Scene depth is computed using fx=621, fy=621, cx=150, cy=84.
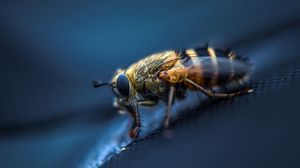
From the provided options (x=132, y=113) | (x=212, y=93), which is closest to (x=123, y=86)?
(x=132, y=113)

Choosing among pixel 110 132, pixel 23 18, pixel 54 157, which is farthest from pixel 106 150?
pixel 23 18

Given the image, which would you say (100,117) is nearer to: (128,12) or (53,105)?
(53,105)

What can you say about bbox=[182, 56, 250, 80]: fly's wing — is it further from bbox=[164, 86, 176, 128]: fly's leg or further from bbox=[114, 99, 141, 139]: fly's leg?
bbox=[114, 99, 141, 139]: fly's leg

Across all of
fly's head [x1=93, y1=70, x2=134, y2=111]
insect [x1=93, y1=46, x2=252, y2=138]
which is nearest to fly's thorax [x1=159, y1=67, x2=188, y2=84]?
insect [x1=93, y1=46, x2=252, y2=138]

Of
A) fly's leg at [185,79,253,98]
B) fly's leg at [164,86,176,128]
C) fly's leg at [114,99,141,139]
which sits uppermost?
fly's leg at [185,79,253,98]

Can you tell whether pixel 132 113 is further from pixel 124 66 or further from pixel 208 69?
pixel 124 66

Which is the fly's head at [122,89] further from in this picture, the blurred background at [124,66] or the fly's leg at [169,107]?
the fly's leg at [169,107]

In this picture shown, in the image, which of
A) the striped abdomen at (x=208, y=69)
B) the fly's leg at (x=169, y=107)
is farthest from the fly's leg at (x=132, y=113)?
the striped abdomen at (x=208, y=69)
